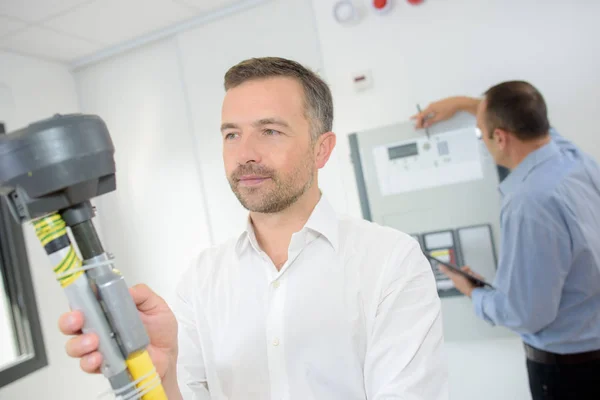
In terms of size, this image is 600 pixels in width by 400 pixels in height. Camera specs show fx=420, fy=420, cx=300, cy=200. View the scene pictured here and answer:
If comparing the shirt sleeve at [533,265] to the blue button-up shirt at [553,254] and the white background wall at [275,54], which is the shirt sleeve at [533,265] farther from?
the white background wall at [275,54]

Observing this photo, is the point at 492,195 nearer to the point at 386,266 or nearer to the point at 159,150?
the point at 386,266

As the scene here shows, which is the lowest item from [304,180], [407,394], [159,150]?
[407,394]

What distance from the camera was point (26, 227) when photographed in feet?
8.36

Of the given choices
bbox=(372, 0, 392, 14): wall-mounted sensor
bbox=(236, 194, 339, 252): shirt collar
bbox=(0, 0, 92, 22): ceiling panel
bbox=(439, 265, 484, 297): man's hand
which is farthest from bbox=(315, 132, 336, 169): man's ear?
bbox=(0, 0, 92, 22): ceiling panel

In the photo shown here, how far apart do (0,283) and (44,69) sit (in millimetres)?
1451

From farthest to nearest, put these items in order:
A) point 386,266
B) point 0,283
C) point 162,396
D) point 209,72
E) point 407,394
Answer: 1. point 209,72
2. point 0,283
3. point 386,266
4. point 407,394
5. point 162,396

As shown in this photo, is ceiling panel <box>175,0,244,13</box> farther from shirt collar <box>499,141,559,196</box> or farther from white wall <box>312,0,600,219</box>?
shirt collar <box>499,141,559,196</box>

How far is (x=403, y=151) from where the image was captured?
2189 mm

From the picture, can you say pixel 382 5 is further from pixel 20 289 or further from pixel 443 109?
pixel 20 289

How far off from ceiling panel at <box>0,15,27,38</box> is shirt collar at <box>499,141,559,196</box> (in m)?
2.66

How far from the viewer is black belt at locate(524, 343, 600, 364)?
1500 mm

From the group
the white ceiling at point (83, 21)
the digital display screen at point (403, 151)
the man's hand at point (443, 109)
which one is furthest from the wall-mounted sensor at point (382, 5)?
the white ceiling at point (83, 21)

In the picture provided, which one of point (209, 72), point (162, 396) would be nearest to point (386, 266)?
point (162, 396)

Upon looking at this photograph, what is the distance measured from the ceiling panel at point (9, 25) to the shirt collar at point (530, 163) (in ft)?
8.71
